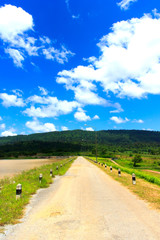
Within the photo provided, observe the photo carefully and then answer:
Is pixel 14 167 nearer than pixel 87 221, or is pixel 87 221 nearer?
pixel 87 221

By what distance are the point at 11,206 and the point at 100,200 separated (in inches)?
176

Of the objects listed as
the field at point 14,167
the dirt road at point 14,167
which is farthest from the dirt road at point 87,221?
the dirt road at point 14,167

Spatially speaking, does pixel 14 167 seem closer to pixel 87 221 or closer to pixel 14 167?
pixel 14 167

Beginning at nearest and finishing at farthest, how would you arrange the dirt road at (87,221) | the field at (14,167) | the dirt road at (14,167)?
the dirt road at (87,221) < the dirt road at (14,167) < the field at (14,167)

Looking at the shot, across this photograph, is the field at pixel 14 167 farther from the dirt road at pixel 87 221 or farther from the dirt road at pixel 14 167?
the dirt road at pixel 87 221

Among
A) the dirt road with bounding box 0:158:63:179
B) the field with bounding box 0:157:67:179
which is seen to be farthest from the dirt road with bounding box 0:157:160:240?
the dirt road with bounding box 0:158:63:179

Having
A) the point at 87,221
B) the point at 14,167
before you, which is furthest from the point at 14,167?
the point at 87,221

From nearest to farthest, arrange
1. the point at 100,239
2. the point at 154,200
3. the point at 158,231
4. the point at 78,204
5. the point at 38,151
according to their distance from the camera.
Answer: the point at 100,239 < the point at 158,231 < the point at 78,204 < the point at 154,200 < the point at 38,151

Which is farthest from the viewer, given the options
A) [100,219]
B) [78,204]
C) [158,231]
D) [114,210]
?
[78,204]

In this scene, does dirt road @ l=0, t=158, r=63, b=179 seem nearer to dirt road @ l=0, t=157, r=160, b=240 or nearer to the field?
the field

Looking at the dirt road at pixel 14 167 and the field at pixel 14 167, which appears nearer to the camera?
the dirt road at pixel 14 167

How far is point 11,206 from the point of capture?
8.08 meters

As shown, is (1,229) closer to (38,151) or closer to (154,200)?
(154,200)

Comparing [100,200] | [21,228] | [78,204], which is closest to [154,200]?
[100,200]
